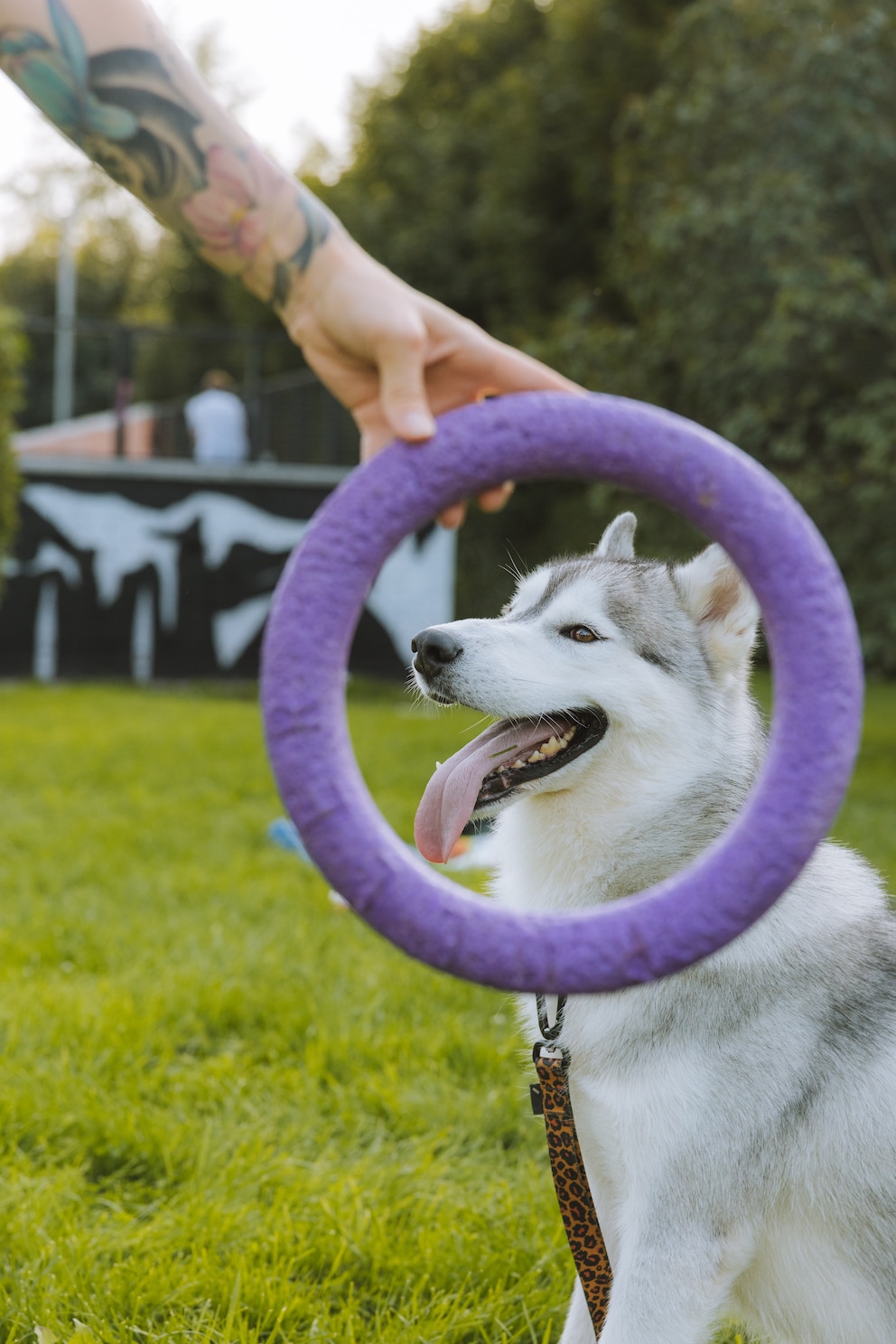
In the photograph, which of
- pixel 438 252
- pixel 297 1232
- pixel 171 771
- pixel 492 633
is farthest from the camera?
pixel 438 252

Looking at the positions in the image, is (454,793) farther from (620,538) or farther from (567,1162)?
(620,538)

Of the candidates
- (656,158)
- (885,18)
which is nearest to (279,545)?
(656,158)

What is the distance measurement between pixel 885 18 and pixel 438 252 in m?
14.8

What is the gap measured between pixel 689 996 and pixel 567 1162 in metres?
0.43

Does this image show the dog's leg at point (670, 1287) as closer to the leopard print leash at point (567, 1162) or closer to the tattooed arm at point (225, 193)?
the leopard print leash at point (567, 1162)

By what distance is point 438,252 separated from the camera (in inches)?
953

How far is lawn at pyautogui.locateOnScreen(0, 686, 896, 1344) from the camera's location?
256cm

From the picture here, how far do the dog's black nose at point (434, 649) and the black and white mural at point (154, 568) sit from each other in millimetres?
15399

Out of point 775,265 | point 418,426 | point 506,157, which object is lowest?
point 418,426

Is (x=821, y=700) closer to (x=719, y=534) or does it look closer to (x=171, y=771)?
(x=719, y=534)

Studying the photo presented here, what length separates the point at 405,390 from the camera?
177 centimetres

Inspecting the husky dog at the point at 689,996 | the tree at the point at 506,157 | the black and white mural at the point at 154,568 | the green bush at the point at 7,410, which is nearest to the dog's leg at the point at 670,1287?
the husky dog at the point at 689,996

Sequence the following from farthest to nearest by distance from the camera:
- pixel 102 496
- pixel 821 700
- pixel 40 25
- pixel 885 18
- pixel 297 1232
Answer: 1. pixel 102 496
2. pixel 885 18
3. pixel 297 1232
4. pixel 40 25
5. pixel 821 700

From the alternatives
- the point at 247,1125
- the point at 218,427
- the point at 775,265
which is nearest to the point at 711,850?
the point at 247,1125
